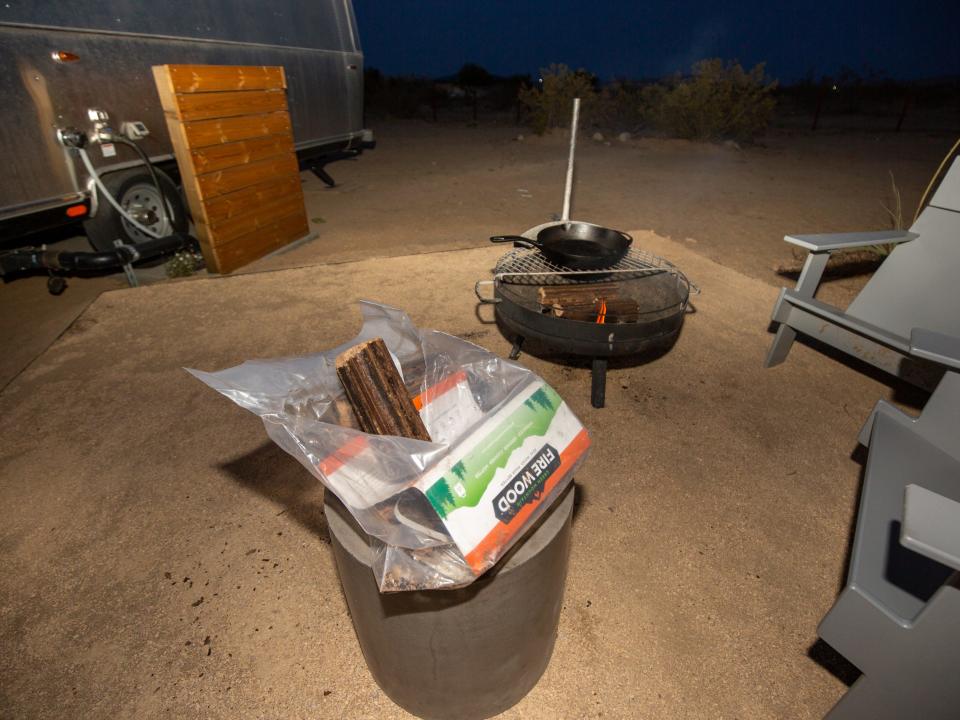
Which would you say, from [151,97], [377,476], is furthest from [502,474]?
[151,97]

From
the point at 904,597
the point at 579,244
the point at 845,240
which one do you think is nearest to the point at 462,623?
the point at 904,597

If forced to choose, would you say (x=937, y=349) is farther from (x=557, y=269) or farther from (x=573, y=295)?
(x=557, y=269)

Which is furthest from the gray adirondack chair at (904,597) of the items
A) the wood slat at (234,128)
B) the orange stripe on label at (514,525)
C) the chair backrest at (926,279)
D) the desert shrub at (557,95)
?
the desert shrub at (557,95)

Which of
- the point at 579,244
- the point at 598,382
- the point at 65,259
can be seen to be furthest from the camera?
the point at 65,259

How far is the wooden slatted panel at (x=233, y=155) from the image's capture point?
4.07 metres

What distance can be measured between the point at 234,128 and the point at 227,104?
20 cm

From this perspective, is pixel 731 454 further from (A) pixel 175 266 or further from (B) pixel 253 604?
(A) pixel 175 266

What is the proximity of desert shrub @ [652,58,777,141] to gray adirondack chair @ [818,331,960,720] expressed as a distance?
→ 12.2 m

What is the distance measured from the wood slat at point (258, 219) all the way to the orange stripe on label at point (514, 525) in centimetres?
441

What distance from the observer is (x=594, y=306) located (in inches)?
99.2

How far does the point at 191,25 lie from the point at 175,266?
2.39 metres

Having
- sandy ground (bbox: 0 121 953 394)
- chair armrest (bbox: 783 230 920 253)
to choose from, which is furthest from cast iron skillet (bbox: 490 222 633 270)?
sandy ground (bbox: 0 121 953 394)

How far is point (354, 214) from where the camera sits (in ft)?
22.2

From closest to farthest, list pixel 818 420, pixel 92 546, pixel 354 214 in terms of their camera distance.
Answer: pixel 92 546, pixel 818 420, pixel 354 214
